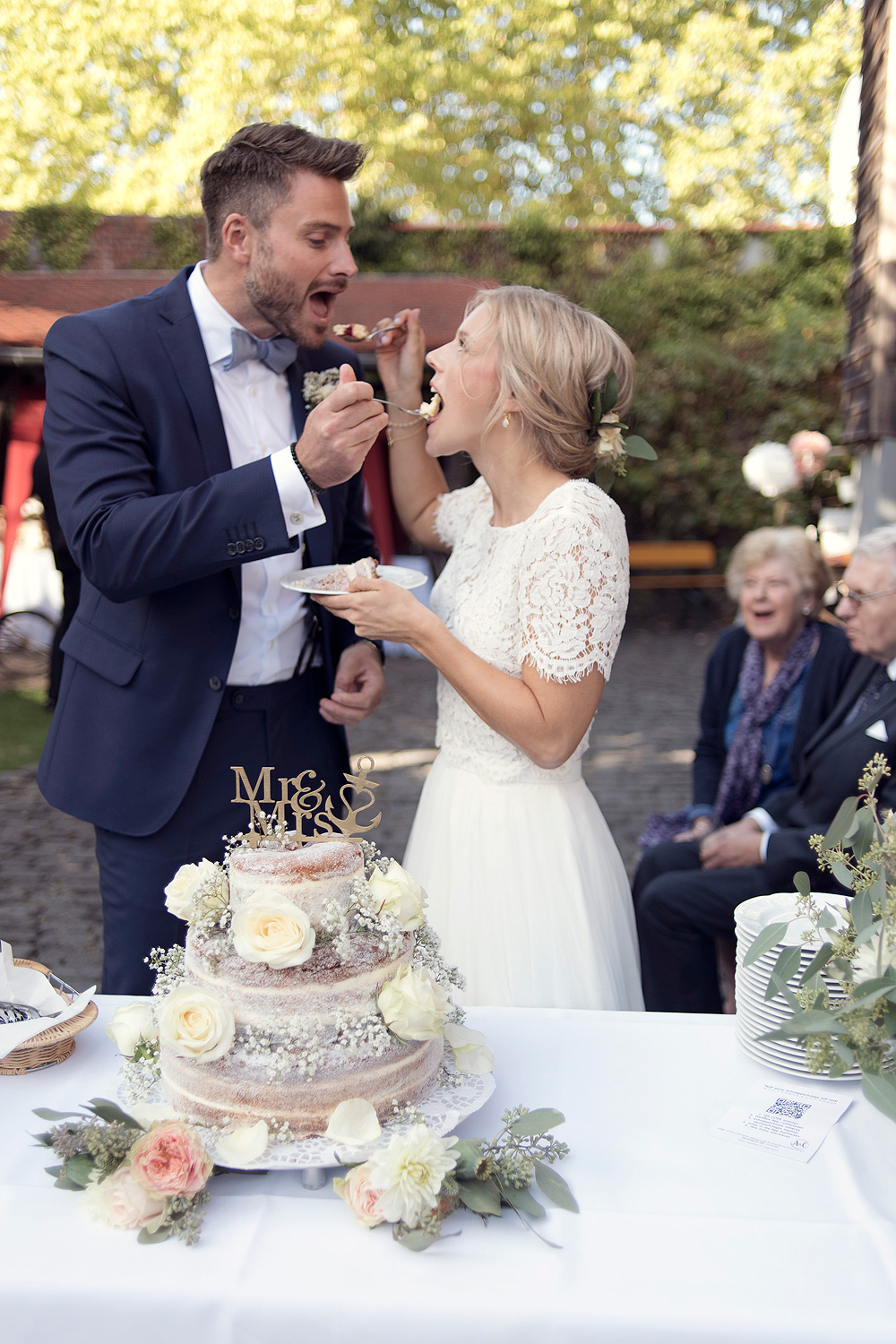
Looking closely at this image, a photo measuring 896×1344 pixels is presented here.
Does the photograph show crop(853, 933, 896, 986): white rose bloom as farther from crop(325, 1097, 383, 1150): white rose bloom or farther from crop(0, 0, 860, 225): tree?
crop(0, 0, 860, 225): tree

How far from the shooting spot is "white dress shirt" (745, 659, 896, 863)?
11.0 feet

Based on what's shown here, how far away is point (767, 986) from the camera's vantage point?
152 centimetres

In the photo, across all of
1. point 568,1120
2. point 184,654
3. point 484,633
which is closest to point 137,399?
point 184,654

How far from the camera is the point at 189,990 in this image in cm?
129

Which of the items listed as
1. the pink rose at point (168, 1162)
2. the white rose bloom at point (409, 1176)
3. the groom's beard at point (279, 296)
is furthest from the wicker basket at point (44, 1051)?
the groom's beard at point (279, 296)

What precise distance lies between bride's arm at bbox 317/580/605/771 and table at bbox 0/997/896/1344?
2.93 ft

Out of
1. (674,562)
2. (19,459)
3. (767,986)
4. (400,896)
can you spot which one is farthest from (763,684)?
(674,562)

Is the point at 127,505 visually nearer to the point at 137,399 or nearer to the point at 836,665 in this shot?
the point at 137,399

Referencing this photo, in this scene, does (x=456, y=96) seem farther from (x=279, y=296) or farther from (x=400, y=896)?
(x=400, y=896)

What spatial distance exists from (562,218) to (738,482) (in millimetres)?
7944

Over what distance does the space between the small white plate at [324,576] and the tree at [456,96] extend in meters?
17.5

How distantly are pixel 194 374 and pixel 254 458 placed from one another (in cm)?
26

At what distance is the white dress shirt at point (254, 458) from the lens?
2520mm

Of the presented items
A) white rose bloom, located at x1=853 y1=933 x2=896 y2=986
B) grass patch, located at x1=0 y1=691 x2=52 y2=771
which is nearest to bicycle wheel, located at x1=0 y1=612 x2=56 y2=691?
grass patch, located at x1=0 y1=691 x2=52 y2=771
